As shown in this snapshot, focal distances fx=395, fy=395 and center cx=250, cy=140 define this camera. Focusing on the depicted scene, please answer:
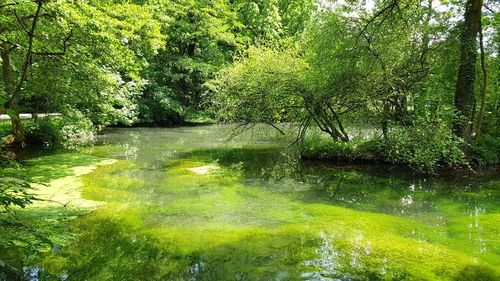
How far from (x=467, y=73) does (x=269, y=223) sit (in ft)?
24.3

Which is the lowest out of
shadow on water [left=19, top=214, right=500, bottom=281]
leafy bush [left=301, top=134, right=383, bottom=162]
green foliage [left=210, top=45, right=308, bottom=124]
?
shadow on water [left=19, top=214, right=500, bottom=281]

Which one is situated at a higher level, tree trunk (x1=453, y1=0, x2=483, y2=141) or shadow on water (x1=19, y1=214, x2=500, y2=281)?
tree trunk (x1=453, y1=0, x2=483, y2=141)

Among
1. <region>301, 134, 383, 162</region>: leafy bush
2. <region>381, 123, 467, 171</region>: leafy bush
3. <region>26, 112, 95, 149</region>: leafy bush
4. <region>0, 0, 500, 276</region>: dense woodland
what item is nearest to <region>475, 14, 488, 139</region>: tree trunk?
<region>0, 0, 500, 276</region>: dense woodland

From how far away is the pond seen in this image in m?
4.80

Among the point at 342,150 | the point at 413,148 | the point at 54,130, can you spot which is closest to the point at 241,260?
the point at 413,148

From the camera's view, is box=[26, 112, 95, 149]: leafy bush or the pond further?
box=[26, 112, 95, 149]: leafy bush

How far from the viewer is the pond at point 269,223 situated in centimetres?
480

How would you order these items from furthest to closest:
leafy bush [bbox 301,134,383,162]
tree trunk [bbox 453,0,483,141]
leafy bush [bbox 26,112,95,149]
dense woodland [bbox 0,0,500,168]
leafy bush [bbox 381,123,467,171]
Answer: leafy bush [bbox 26,112,95,149] < leafy bush [bbox 301,134,383,162] < tree trunk [bbox 453,0,483,141] < dense woodland [bbox 0,0,500,168] < leafy bush [bbox 381,123,467,171]

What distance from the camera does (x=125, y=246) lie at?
5.48 m

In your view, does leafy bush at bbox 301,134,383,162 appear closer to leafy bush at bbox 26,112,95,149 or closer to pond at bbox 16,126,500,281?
pond at bbox 16,126,500,281

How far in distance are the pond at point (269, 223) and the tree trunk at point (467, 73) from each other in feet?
4.86

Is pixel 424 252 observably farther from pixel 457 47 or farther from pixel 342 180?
pixel 457 47

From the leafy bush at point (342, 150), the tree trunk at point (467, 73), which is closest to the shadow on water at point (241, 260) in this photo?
the leafy bush at point (342, 150)

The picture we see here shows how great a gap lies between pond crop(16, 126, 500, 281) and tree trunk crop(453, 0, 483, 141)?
4.86 feet
